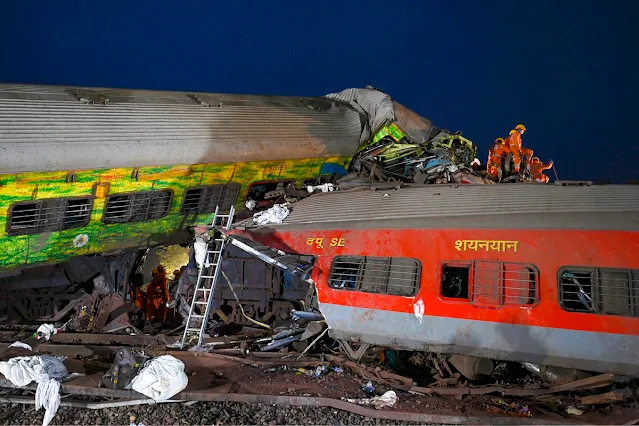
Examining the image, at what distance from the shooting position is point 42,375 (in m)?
6.73

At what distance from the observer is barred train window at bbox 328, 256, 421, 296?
25.2ft

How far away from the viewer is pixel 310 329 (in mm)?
8648

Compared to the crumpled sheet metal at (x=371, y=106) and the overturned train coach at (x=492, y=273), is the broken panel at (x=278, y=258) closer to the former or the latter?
the overturned train coach at (x=492, y=273)

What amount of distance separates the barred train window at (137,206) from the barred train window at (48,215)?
493mm

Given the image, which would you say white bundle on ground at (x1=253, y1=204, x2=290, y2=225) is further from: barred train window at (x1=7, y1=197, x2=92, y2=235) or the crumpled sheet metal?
the crumpled sheet metal

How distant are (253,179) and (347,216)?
4.58m

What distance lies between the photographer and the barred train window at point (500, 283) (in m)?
6.70

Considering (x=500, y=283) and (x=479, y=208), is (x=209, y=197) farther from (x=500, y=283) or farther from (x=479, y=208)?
(x=500, y=283)

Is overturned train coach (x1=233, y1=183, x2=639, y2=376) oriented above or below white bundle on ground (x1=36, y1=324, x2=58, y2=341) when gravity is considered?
above

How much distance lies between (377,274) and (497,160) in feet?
22.5

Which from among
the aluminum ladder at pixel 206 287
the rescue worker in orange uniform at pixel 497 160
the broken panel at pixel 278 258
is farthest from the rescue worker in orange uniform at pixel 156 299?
the rescue worker in orange uniform at pixel 497 160

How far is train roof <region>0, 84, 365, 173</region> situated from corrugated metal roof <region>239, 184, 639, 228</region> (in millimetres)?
2768

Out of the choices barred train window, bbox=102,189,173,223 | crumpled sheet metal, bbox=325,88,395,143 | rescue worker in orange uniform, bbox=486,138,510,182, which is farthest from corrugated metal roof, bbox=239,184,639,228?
crumpled sheet metal, bbox=325,88,395,143

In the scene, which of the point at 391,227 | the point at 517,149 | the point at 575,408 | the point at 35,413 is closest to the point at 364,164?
the point at 517,149
